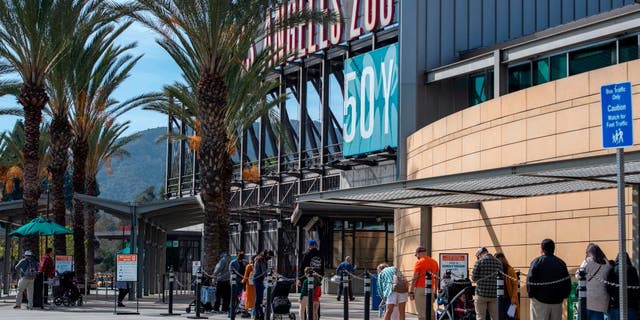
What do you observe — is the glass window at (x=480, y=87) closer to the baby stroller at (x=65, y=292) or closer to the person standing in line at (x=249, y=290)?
the person standing in line at (x=249, y=290)

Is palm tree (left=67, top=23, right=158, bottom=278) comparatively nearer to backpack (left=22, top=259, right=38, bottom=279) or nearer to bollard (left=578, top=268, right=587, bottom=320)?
backpack (left=22, top=259, right=38, bottom=279)

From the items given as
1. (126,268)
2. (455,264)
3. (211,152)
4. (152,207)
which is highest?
(211,152)

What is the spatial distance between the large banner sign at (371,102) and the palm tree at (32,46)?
33.4ft

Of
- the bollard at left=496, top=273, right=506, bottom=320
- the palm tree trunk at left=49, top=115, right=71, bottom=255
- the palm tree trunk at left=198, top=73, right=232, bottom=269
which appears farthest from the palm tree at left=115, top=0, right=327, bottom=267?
the bollard at left=496, top=273, right=506, bottom=320

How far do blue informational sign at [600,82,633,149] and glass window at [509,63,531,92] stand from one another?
18.2 meters

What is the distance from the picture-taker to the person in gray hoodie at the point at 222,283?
90.8 ft

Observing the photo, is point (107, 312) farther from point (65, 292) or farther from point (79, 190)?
point (79, 190)

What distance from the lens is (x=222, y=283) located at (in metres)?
27.8

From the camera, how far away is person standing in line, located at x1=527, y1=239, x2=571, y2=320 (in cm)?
1530

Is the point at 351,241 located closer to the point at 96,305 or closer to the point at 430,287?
the point at 96,305

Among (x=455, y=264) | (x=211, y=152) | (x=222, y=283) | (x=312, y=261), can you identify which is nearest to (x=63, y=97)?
(x=211, y=152)

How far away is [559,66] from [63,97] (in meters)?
19.5

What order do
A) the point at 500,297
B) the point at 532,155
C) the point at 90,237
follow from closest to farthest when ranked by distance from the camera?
1. the point at 500,297
2. the point at 532,155
3. the point at 90,237

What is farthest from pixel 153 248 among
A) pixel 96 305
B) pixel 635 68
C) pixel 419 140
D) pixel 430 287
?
pixel 635 68
